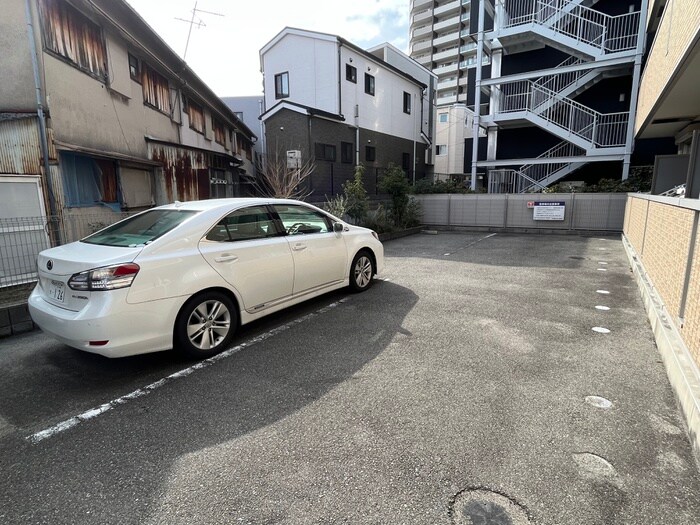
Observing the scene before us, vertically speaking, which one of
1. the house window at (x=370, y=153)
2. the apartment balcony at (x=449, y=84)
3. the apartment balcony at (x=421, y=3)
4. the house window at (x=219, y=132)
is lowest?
the house window at (x=370, y=153)

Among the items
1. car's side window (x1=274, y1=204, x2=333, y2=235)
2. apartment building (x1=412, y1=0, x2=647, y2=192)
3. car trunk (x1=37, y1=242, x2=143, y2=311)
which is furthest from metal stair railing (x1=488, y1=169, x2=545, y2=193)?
car trunk (x1=37, y1=242, x2=143, y2=311)

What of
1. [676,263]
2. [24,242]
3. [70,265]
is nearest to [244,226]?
[70,265]

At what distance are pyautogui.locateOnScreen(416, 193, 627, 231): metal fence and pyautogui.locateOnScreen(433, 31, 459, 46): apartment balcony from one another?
4141 cm

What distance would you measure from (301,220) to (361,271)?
4.66ft

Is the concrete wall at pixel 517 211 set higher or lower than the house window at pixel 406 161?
lower

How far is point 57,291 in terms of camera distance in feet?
10.9

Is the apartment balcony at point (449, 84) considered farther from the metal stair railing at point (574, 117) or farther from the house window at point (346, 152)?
the house window at point (346, 152)

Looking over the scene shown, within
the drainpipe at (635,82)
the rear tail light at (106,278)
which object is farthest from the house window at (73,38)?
the drainpipe at (635,82)

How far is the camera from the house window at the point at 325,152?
56.8 ft

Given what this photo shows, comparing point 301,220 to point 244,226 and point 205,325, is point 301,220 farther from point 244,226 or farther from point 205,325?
point 205,325

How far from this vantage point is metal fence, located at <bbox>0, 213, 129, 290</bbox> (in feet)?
17.9

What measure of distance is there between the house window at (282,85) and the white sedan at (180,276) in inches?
683

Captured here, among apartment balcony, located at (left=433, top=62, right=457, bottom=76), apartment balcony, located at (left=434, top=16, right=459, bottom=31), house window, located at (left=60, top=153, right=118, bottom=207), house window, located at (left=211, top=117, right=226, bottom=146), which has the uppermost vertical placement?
apartment balcony, located at (left=434, top=16, right=459, bottom=31)

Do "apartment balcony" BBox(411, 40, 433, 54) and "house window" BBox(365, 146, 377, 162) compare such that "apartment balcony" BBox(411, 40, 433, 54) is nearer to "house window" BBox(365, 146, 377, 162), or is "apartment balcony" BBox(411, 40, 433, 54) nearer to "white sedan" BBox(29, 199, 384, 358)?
"house window" BBox(365, 146, 377, 162)
